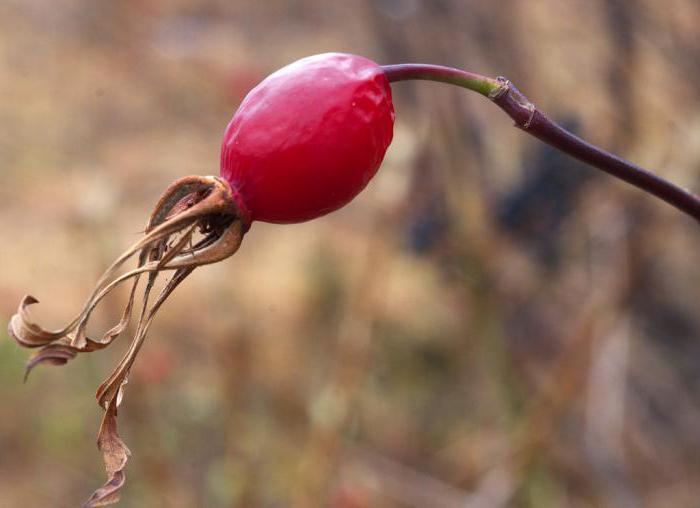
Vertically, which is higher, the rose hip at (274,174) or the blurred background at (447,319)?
the rose hip at (274,174)

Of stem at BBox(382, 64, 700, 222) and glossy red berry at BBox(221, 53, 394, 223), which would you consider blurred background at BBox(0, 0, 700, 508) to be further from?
stem at BBox(382, 64, 700, 222)

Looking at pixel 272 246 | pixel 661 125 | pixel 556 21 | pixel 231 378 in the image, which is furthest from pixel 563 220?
pixel 272 246

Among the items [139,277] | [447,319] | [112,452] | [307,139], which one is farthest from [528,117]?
[447,319]

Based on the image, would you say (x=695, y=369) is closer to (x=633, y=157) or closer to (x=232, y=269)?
(x=633, y=157)

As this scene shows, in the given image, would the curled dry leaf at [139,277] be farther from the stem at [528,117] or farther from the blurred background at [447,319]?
the stem at [528,117]

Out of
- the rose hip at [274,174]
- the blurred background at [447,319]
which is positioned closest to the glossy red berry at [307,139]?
the rose hip at [274,174]

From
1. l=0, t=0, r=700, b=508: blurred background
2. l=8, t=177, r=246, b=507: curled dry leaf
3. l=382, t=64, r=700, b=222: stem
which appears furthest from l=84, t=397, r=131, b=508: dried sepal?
l=382, t=64, r=700, b=222: stem
